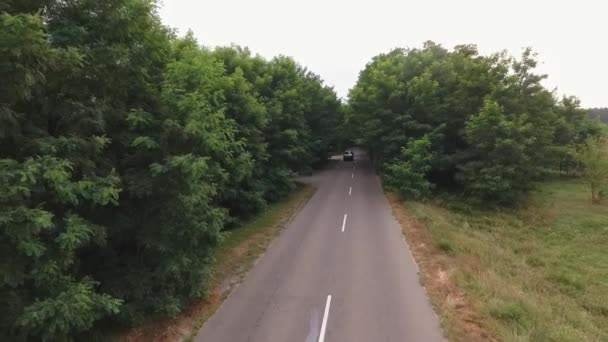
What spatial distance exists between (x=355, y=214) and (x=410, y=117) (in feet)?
32.7

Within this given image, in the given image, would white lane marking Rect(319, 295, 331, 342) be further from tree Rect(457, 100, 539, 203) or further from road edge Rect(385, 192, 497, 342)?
tree Rect(457, 100, 539, 203)

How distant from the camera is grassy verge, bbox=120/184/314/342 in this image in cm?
845

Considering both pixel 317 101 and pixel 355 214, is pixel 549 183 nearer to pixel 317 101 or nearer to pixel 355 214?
pixel 317 101

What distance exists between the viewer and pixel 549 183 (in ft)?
120

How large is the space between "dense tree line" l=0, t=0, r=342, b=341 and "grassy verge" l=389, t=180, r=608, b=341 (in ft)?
22.9

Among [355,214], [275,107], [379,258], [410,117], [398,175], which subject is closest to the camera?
[379,258]

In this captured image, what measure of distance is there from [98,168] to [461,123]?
25217 mm

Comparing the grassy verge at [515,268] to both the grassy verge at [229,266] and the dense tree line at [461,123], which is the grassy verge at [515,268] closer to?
the dense tree line at [461,123]

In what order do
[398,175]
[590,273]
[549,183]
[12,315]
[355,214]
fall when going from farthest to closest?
[549,183], [398,175], [355,214], [590,273], [12,315]

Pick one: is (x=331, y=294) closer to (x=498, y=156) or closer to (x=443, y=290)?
(x=443, y=290)

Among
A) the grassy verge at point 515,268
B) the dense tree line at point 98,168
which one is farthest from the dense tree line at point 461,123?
the dense tree line at point 98,168

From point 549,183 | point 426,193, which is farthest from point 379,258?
point 549,183

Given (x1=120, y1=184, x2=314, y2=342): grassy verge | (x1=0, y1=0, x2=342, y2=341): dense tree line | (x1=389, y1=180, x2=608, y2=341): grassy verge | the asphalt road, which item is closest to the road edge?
(x1=389, y1=180, x2=608, y2=341): grassy verge

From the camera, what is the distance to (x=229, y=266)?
1270 centimetres
